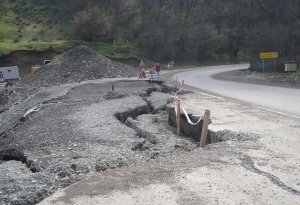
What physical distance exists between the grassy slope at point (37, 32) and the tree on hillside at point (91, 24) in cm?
216

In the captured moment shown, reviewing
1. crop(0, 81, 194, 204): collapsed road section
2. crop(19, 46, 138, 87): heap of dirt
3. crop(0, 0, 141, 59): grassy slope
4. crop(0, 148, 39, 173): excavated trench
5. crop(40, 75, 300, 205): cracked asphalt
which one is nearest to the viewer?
crop(40, 75, 300, 205): cracked asphalt

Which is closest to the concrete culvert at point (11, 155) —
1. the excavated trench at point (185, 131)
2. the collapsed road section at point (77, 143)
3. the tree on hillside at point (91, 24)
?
the collapsed road section at point (77, 143)

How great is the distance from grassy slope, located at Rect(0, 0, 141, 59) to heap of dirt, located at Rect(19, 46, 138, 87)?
19.9m

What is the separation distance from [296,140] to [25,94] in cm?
2452

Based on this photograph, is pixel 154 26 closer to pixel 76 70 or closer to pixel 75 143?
pixel 76 70

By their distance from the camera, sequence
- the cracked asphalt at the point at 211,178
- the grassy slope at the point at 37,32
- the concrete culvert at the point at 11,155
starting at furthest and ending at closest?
the grassy slope at the point at 37,32 < the concrete culvert at the point at 11,155 < the cracked asphalt at the point at 211,178

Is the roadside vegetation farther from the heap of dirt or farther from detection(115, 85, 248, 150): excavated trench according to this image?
detection(115, 85, 248, 150): excavated trench

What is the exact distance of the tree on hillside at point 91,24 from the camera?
210ft

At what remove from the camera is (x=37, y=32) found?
71000mm

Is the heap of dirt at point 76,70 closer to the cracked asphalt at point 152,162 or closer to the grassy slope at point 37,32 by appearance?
the cracked asphalt at point 152,162

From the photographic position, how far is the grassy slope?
59.4 metres

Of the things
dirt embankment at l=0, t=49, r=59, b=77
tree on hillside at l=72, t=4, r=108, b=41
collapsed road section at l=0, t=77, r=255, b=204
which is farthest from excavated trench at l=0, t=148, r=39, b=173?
tree on hillside at l=72, t=4, r=108, b=41

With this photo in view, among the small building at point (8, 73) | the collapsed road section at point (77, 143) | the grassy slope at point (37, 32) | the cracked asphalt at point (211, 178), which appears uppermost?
the grassy slope at point (37, 32)

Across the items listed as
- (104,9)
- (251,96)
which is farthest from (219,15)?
(251,96)
